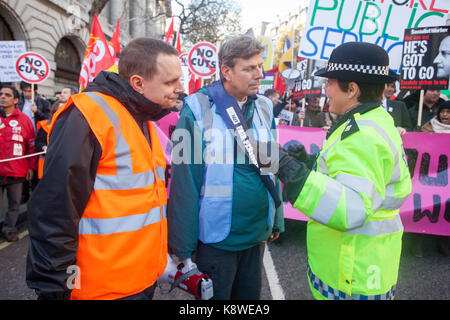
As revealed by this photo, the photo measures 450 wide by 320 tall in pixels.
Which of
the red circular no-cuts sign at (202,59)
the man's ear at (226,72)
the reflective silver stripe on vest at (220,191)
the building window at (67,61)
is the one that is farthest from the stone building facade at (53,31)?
the reflective silver stripe on vest at (220,191)

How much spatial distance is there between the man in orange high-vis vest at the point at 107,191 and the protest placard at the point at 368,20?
3496 millimetres

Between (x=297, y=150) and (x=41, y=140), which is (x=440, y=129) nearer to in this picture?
(x=297, y=150)

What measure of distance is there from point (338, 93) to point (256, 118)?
1.95 ft

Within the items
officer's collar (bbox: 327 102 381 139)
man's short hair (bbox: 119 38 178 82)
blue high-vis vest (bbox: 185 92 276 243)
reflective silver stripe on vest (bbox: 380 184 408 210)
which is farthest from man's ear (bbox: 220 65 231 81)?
reflective silver stripe on vest (bbox: 380 184 408 210)

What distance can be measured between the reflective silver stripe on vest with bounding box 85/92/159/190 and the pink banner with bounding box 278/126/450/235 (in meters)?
2.82

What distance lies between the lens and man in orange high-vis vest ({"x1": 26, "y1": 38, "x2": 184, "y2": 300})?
123cm

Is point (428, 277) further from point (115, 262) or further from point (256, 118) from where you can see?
point (115, 262)

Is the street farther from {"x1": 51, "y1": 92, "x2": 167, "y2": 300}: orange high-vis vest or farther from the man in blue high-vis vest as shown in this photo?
{"x1": 51, "y1": 92, "x2": 167, "y2": 300}: orange high-vis vest

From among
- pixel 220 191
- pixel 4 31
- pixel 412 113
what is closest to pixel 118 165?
pixel 220 191

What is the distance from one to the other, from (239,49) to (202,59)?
7.02 meters

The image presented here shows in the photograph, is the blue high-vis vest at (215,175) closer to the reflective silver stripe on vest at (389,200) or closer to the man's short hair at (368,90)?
the man's short hair at (368,90)

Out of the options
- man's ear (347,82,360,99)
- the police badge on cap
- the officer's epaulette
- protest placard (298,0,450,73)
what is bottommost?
the officer's epaulette

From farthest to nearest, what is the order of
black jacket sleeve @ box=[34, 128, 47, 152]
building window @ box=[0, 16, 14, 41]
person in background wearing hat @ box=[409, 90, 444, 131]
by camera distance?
1. building window @ box=[0, 16, 14, 41]
2. person in background wearing hat @ box=[409, 90, 444, 131]
3. black jacket sleeve @ box=[34, 128, 47, 152]

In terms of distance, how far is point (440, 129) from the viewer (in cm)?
447
